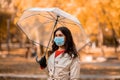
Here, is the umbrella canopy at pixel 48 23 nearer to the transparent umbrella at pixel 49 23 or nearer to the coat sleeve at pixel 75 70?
the transparent umbrella at pixel 49 23

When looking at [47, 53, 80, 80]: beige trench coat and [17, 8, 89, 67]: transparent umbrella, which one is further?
[17, 8, 89, 67]: transparent umbrella

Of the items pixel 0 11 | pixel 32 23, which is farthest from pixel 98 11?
pixel 0 11

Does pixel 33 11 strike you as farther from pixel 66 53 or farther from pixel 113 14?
pixel 113 14

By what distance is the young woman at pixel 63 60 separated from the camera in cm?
614

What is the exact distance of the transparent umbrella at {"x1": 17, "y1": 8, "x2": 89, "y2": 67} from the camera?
25.1ft

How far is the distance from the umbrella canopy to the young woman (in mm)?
1092

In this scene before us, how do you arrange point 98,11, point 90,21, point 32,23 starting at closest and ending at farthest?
point 32,23 < point 98,11 < point 90,21

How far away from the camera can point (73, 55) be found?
20.3ft

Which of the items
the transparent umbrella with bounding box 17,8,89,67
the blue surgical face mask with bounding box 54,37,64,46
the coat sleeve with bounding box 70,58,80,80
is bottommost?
the coat sleeve with bounding box 70,58,80,80

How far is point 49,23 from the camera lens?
27.3 feet

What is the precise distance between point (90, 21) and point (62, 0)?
22.6 ft

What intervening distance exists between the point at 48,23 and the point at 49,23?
0.07ft

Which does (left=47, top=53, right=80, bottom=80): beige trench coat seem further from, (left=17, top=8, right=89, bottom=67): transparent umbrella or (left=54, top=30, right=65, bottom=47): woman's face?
(left=17, top=8, right=89, bottom=67): transparent umbrella

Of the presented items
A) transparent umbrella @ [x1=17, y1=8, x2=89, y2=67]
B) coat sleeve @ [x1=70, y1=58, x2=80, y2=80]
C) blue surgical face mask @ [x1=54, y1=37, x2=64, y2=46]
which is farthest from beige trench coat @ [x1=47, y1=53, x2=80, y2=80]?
transparent umbrella @ [x1=17, y1=8, x2=89, y2=67]
